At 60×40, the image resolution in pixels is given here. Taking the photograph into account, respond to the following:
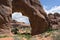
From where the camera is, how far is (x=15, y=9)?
25.8m

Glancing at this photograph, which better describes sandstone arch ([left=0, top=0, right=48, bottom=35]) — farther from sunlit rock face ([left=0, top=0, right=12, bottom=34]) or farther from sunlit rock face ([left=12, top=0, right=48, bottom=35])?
sunlit rock face ([left=0, top=0, right=12, bottom=34])

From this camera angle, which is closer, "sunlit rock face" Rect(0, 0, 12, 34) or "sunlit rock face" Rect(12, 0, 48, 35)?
"sunlit rock face" Rect(0, 0, 12, 34)

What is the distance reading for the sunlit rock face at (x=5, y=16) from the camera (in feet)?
67.7

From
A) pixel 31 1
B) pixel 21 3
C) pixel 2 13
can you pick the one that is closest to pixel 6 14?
pixel 2 13

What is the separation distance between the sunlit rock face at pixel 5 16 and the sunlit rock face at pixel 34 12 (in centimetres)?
397

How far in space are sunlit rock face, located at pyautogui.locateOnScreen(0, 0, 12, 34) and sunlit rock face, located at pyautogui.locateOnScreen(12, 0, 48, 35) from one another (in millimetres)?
3967

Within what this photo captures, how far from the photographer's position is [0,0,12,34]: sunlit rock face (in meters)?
20.6

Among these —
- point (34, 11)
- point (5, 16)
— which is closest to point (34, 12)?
point (34, 11)

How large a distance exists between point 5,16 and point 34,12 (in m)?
5.85

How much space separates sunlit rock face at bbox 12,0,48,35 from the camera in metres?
25.5

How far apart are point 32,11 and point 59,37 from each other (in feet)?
31.6

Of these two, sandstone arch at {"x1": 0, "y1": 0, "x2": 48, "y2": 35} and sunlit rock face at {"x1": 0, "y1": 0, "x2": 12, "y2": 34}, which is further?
sandstone arch at {"x1": 0, "y1": 0, "x2": 48, "y2": 35}

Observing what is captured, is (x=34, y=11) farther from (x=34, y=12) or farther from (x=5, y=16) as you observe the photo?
(x=5, y=16)

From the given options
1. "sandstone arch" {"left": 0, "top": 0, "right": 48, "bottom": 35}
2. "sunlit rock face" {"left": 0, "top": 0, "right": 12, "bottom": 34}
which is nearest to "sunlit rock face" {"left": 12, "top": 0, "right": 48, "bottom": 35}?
"sandstone arch" {"left": 0, "top": 0, "right": 48, "bottom": 35}
